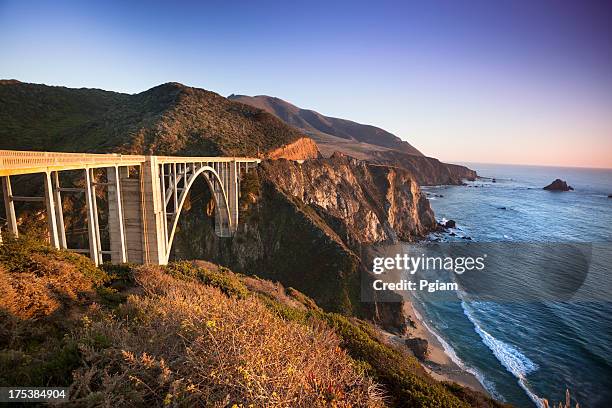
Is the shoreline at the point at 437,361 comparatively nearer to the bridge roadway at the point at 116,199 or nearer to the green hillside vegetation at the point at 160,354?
the green hillside vegetation at the point at 160,354

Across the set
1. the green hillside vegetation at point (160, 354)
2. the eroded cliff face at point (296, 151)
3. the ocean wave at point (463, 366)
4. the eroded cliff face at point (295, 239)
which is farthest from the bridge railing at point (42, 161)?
the eroded cliff face at point (296, 151)

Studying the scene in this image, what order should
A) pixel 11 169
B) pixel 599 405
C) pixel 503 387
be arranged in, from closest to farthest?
pixel 11 169, pixel 599 405, pixel 503 387

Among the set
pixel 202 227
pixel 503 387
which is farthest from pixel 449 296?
pixel 202 227

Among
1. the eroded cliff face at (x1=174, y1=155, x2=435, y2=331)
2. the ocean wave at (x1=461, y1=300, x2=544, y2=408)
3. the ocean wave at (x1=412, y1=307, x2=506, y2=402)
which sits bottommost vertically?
the ocean wave at (x1=412, y1=307, x2=506, y2=402)

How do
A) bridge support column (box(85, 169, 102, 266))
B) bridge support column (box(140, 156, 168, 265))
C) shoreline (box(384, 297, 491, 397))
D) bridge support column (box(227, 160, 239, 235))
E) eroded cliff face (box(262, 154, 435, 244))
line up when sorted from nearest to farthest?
bridge support column (box(85, 169, 102, 266)) < bridge support column (box(140, 156, 168, 265)) < shoreline (box(384, 297, 491, 397)) < bridge support column (box(227, 160, 239, 235)) < eroded cliff face (box(262, 154, 435, 244))

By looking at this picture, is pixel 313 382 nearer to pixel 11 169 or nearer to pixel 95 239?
pixel 11 169

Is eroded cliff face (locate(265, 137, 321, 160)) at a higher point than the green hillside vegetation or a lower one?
higher

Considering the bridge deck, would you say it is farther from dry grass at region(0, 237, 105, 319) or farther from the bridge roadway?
dry grass at region(0, 237, 105, 319)

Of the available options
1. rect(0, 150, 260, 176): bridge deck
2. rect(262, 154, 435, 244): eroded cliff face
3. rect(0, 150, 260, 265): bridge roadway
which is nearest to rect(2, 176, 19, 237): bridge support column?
rect(0, 150, 260, 265): bridge roadway
